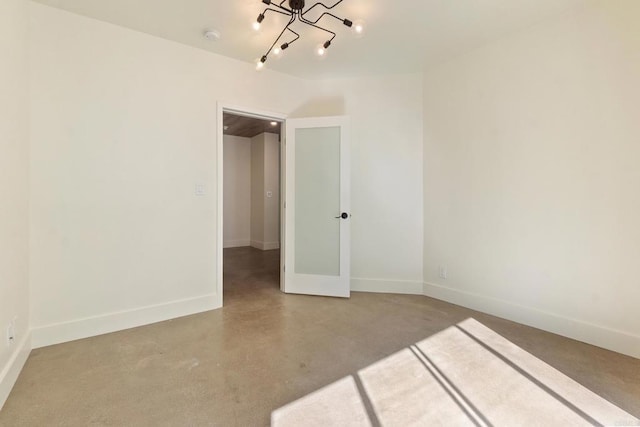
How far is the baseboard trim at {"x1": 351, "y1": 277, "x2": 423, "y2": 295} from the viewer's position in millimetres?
3480

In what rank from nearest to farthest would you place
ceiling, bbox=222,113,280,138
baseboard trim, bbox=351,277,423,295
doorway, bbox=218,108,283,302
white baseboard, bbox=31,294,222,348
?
white baseboard, bbox=31,294,222,348, baseboard trim, bbox=351,277,423,295, ceiling, bbox=222,113,280,138, doorway, bbox=218,108,283,302

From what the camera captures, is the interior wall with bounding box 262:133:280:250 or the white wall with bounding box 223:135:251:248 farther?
the white wall with bounding box 223:135:251:248

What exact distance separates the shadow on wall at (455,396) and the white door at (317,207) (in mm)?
1490

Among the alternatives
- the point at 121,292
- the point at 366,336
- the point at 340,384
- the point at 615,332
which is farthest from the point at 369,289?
the point at 121,292

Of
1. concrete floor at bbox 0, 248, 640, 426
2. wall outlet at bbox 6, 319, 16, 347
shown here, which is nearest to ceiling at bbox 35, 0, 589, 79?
wall outlet at bbox 6, 319, 16, 347

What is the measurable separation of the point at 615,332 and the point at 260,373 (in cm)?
265

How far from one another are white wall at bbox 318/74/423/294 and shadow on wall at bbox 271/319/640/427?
1.53 meters

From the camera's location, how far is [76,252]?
2309 millimetres

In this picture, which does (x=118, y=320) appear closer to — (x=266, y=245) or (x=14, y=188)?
(x=14, y=188)

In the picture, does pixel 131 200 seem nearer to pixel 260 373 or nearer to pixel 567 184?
pixel 260 373

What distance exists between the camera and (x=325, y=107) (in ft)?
12.0

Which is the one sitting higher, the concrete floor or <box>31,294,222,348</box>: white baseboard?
<box>31,294,222,348</box>: white baseboard

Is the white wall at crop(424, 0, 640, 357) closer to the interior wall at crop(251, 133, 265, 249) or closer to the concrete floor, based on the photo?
the concrete floor

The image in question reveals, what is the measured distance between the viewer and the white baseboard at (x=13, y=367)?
155 centimetres
